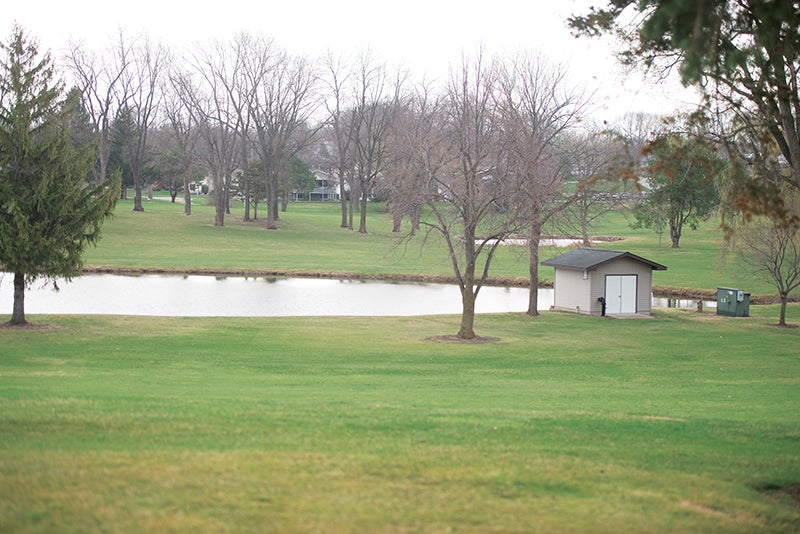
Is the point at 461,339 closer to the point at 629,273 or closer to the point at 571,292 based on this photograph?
the point at 571,292

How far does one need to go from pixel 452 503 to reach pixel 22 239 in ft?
69.6

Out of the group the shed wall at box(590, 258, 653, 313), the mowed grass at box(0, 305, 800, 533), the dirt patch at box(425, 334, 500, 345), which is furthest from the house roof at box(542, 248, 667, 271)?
the mowed grass at box(0, 305, 800, 533)

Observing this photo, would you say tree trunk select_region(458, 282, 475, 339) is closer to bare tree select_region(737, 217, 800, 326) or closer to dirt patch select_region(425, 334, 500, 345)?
dirt patch select_region(425, 334, 500, 345)

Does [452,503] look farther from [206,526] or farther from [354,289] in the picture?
[354,289]

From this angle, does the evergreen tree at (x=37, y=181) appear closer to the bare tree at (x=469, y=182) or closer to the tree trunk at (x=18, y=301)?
the tree trunk at (x=18, y=301)

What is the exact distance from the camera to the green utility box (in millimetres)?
36906

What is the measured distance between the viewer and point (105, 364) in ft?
65.5

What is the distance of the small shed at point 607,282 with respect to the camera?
36219mm

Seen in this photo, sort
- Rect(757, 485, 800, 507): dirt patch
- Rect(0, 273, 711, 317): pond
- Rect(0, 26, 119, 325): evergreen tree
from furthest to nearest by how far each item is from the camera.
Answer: Rect(0, 273, 711, 317): pond → Rect(0, 26, 119, 325): evergreen tree → Rect(757, 485, 800, 507): dirt patch

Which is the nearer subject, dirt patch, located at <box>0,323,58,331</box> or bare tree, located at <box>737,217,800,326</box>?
dirt patch, located at <box>0,323,58,331</box>

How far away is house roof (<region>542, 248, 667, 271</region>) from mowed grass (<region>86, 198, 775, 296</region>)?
2831mm

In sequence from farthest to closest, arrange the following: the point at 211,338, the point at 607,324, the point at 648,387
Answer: the point at 607,324 → the point at 211,338 → the point at 648,387

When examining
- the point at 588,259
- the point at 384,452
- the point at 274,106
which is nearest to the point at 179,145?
the point at 274,106

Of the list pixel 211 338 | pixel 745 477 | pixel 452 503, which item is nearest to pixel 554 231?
pixel 211 338
